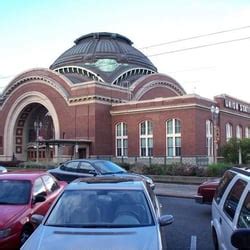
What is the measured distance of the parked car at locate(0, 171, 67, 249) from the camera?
803 cm

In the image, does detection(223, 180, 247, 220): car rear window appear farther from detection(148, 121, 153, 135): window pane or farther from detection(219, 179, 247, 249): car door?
detection(148, 121, 153, 135): window pane

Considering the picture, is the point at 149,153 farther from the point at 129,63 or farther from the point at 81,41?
the point at 81,41

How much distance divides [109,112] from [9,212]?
44.7 m

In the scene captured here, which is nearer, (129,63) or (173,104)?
(173,104)

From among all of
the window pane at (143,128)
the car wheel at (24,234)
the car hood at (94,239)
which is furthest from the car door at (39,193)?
the window pane at (143,128)

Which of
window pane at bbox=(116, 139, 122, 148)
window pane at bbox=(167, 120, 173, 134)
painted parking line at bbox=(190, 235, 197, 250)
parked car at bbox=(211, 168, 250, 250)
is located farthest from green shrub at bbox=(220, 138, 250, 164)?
parked car at bbox=(211, 168, 250, 250)

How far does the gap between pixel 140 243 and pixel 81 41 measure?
222ft

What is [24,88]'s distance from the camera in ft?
199

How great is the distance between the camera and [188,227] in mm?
11664

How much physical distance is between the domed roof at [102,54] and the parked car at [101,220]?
5521 centimetres

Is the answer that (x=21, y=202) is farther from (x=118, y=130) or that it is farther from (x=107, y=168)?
(x=118, y=130)

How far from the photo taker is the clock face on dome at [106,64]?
202 ft

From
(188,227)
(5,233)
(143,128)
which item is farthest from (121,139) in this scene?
(5,233)

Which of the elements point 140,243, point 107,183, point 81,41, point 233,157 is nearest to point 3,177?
point 107,183
